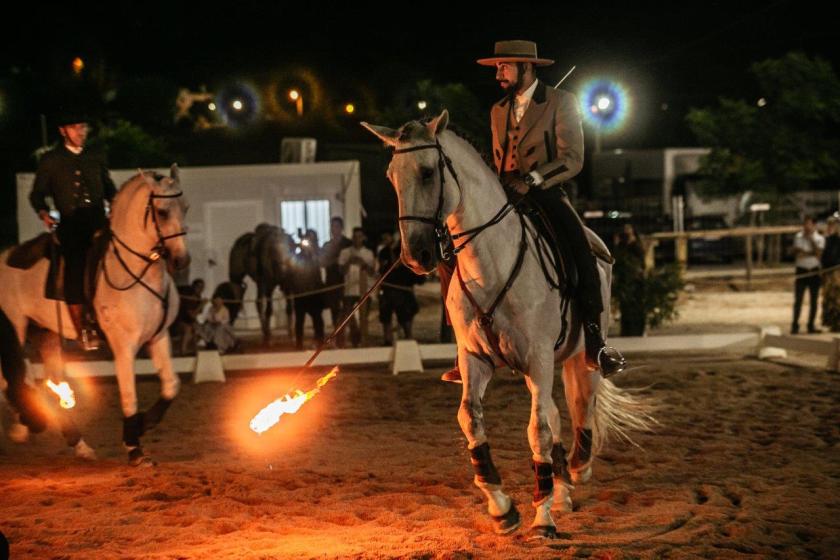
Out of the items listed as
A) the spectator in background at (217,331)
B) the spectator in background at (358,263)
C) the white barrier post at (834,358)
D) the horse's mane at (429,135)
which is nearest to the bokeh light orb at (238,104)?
the spectator in background at (358,263)

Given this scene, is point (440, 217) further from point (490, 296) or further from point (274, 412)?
point (274, 412)

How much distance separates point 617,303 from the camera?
1683 cm

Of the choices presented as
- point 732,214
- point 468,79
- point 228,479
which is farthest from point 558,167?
point 468,79

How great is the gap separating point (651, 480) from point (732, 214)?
38.3m

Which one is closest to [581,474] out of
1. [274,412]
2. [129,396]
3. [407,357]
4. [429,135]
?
[274,412]

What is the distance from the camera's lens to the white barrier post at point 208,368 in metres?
14.3

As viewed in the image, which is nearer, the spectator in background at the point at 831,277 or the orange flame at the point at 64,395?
the orange flame at the point at 64,395

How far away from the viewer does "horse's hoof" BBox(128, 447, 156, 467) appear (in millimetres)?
8875

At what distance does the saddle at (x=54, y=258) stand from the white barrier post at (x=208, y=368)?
465 centimetres

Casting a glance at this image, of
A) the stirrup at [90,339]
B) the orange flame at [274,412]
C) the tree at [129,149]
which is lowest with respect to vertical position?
the orange flame at [274,412]

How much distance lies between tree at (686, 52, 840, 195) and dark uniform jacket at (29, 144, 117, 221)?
116 feet

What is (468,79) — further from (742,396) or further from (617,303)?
(742,396)

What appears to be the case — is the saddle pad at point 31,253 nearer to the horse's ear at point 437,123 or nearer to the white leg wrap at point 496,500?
the horse's ear at point 437,123

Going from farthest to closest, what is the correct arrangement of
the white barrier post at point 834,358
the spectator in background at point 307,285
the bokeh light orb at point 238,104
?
the bokeh light orb at point 238,104
the spectator in background at point 307,285
the white barrier post at point 834,358
